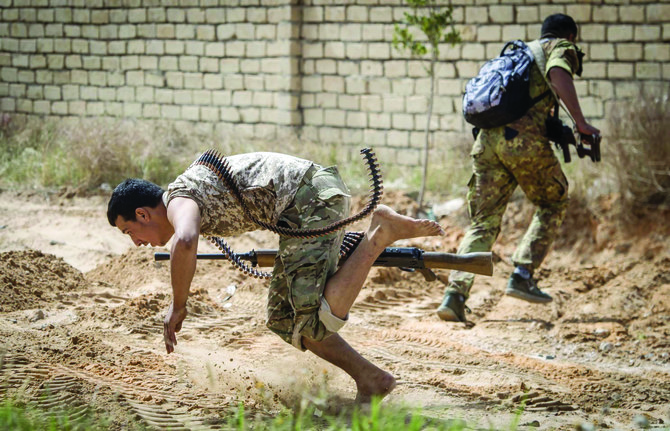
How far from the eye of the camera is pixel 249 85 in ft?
38.6

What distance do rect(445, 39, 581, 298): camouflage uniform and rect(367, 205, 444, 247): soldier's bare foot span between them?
1996mm

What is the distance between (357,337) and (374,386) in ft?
5.49

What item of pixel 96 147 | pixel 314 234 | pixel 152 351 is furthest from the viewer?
pixel 96 147

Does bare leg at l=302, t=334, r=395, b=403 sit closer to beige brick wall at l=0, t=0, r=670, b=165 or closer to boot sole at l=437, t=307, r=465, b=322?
boot sole at l=437, t=307, r=465, b=322

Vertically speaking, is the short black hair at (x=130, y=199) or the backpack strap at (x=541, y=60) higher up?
the backpack strap at (x=541, y=60)

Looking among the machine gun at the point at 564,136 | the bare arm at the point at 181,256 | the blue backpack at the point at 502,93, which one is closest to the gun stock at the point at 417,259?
the bare arm at the point at 181,256

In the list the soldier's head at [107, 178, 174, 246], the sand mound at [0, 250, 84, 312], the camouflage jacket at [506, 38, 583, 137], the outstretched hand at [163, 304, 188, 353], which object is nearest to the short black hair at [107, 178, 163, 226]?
the soldier's head at [107, 178, 174, 246]

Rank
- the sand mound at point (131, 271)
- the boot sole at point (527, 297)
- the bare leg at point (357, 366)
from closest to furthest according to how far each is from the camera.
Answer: the bare leg at point (357, 366) < the boot sole at point (527, 297) < the sand mound at point (131, 271)

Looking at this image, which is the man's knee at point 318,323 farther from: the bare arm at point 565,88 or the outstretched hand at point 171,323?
the bare arm at point 565,88

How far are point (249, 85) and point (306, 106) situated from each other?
0.90 meters

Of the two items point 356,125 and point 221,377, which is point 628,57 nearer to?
point 356,125

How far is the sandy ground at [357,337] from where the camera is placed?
4020mm

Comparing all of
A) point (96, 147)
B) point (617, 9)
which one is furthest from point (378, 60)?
point (96, 147)

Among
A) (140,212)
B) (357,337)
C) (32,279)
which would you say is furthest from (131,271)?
(140,212)
